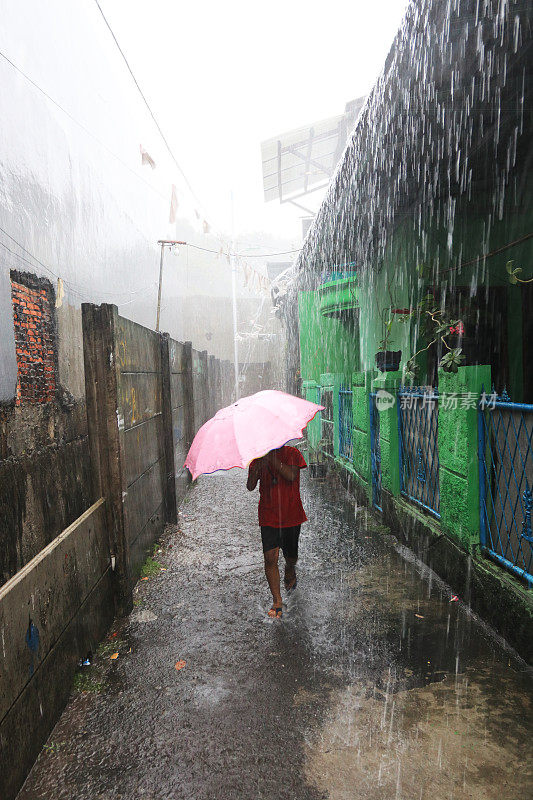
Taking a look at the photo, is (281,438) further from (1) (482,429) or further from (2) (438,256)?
(2) (438,256)

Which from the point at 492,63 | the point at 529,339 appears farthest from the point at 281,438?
the point at 529,339

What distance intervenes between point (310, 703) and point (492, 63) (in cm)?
511

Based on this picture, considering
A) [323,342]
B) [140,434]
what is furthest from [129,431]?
[323,342]

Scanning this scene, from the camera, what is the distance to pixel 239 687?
3012mm

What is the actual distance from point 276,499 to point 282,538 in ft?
1.36

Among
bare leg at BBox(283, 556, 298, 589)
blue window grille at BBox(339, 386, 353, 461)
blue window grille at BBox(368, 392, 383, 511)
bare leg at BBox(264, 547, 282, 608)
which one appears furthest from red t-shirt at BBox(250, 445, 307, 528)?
blue window grille at BBox(339, 386, 353, 461)

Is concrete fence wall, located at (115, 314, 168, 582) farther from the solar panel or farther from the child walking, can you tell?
the solar panel

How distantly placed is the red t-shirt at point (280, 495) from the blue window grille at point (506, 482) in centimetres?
144

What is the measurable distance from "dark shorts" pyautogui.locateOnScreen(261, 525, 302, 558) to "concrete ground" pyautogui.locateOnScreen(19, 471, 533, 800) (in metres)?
0.46

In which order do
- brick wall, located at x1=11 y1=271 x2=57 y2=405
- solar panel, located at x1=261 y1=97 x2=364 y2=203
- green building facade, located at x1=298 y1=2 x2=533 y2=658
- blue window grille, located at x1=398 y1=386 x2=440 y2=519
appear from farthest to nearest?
solar panel, located at x1=261 y1=97 x2=364 y2=203 → brick wall, located at x1=11 y1=271 x2=57 y2=405 → blue window grille, located at x1=398 y1=386 x2=440 y2=519 → green building facade, located at x1=298 y1=2 x2=533 y2=658

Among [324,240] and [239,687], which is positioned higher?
[324,240]

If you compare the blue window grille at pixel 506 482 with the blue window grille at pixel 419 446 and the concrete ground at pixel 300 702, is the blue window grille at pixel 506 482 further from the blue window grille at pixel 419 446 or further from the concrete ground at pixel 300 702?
the blue window grille at pixel 419 446

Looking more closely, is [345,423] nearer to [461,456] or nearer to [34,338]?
[461,456]

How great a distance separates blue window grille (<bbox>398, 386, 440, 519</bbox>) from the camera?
4.88m
